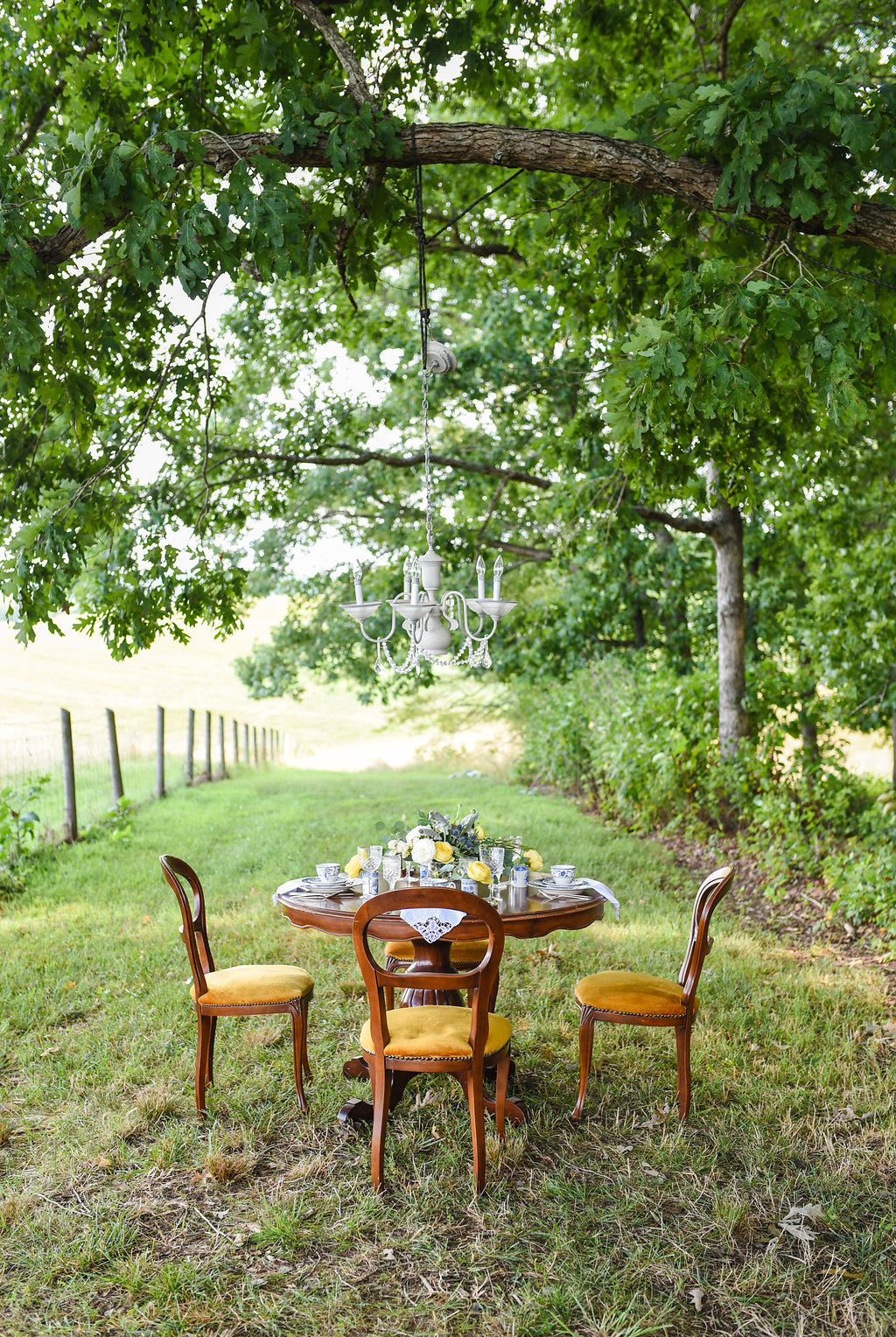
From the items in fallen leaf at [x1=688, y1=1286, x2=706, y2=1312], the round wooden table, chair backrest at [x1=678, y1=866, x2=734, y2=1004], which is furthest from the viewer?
chair backrest at [x1=678, y1=866, x2=734, y2=1004]

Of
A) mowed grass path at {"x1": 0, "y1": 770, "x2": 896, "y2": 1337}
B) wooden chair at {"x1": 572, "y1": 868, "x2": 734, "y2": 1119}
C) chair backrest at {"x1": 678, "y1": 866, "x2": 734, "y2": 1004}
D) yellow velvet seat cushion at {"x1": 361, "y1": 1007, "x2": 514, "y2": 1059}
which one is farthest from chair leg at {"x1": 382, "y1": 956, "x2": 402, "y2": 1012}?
chair backrest at {"x1": 678, "y1": 866, "x2": 734, "y2": 1004}

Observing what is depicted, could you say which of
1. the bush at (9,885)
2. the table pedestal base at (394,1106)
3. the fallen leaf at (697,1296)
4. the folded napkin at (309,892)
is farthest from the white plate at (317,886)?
the bush at (9,885)

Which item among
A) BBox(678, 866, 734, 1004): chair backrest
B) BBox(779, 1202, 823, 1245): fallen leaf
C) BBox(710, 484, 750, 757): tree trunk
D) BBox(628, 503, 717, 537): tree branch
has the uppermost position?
BBox(628, 503, 717, 537): tree branch

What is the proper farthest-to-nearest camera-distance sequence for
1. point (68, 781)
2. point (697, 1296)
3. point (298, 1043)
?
point (68, 781), point (298, 1043), point (697, 1296)

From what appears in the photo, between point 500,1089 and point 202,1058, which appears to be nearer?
point 500,1089

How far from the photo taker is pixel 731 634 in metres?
8.69

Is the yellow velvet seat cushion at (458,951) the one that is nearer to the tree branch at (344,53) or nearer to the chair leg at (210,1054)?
the chair leg at (210,1054)

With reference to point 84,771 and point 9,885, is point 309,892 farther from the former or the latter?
point 84,771

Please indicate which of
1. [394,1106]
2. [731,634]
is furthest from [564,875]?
[731,634]

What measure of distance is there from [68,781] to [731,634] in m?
6.36

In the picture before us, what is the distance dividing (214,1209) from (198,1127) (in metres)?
0.55

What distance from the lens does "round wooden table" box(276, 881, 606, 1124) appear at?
3.51 m

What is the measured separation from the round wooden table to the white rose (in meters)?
0.18

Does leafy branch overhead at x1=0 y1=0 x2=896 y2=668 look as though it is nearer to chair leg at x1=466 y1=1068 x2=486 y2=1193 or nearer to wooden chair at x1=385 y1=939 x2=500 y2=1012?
wooden chair at x1=385 y1=939 x2=500 y2=1012
